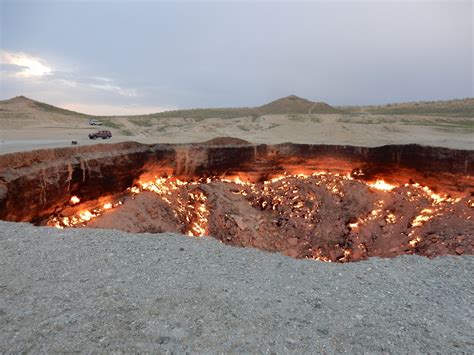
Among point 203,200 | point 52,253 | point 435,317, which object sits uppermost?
point 52,253

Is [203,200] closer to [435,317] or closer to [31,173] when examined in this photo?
[31,173]

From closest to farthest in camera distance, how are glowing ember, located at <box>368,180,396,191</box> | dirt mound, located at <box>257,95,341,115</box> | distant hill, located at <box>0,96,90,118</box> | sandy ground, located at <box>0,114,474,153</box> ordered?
glowing ember, located at <box>368,180,396,191</box> → sandy ground, located at <box>0,114,474,153</box> → distant hill, located at <box>0,96,90,118</box> → dirt mound, located at <box>257,95,341,115</box>

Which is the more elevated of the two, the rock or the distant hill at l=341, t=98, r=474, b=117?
the distant hill at l=341, t=98, r=474, b=117

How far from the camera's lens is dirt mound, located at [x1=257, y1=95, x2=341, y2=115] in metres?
88.9

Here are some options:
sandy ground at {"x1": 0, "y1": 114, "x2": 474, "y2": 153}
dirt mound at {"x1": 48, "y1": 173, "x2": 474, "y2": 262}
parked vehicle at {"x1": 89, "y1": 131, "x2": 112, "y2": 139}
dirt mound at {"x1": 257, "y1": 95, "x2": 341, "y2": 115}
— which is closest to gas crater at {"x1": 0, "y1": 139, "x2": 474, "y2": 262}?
dirt mound at {"x1": 48, "y1": 173, "x2": 474, "y2": 262}

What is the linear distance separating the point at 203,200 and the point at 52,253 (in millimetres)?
13718

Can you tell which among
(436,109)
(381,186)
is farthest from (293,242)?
(436,109)

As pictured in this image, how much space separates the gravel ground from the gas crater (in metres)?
7.40

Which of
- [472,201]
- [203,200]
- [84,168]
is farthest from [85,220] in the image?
[472,201]

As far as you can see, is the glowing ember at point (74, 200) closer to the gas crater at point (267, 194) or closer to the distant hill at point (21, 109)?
the gas crater at point (267, 194)

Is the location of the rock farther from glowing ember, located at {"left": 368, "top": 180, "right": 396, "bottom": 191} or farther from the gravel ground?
the gravel ground

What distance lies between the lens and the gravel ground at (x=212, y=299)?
4344 mm

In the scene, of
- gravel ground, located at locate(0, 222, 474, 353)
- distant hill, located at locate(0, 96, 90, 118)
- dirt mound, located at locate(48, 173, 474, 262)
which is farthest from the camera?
distant hill, located at locate(0, 96, 90, 118)

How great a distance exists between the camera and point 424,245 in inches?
572
